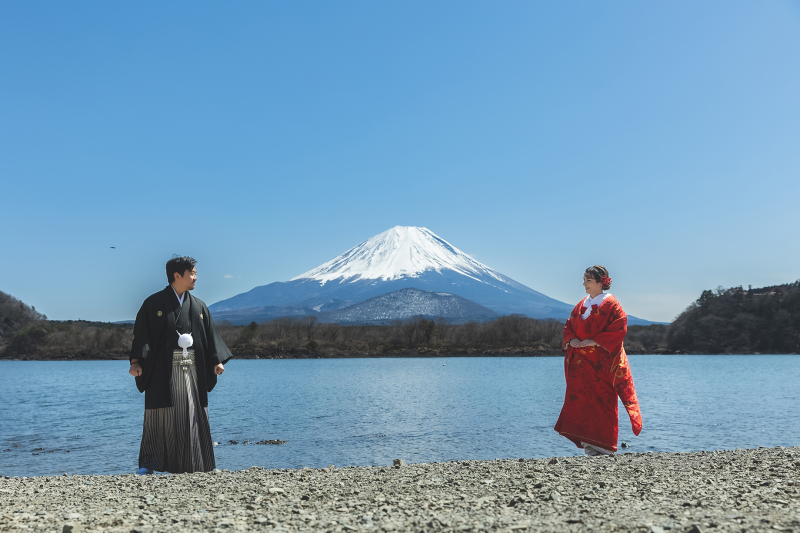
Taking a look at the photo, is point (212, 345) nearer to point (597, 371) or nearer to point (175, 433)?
point (175, 433)

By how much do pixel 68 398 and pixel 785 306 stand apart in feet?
325

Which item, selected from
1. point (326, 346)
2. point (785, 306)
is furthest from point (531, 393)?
point (785, 306)

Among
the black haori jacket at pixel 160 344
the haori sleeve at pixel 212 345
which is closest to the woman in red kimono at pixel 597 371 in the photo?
the haori sleeve at pixel 212 345

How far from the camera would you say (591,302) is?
752 cm

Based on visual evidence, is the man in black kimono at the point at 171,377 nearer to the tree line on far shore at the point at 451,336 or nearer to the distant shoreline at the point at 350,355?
the tree line on far shore at the point at 451,336

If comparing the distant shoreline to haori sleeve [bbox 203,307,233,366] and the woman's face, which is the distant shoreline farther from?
the woman's face

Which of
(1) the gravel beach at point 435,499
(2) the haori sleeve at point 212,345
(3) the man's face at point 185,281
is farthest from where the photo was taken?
(2) the haori sleeve at point 212,345

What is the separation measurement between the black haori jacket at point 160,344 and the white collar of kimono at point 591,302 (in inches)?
173

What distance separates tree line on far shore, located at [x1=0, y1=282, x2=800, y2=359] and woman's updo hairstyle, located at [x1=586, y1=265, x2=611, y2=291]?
94.5 m

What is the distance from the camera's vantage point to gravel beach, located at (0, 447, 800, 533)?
374 centimetres

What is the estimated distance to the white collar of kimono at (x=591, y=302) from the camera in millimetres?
7418

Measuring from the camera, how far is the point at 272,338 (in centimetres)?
10581

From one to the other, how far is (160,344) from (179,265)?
88 centimetres

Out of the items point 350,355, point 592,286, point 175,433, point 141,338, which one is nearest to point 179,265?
point 141,338
